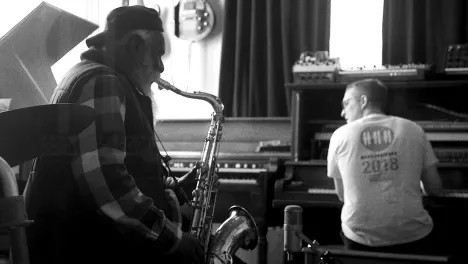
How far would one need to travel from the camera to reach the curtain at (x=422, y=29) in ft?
13.4

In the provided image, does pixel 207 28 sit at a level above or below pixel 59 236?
above

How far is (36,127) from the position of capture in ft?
3.01

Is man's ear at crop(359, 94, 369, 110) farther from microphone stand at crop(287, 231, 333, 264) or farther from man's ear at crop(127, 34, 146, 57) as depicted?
man's ear at crop(127, 34, 146, 57)

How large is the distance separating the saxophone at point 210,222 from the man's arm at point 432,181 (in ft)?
2.99

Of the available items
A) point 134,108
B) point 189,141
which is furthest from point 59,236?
point 189,141

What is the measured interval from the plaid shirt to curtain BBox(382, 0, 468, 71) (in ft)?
9.64

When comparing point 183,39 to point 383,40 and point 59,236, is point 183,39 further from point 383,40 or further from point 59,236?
point 59,236

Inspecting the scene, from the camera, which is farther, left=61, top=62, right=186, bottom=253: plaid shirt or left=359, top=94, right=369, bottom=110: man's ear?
left=359, top=94, right=369, bottom=110: man's ear

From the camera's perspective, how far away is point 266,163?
394 cm

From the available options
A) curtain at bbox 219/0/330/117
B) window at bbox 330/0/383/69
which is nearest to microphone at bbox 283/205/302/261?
curtain at bbox 219/0/330/117

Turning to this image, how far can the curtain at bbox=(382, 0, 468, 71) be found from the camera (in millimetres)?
4098

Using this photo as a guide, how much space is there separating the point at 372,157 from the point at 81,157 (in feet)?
5.42

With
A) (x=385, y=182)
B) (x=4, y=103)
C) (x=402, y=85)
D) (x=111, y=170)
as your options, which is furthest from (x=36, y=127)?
(x=402, y=85)

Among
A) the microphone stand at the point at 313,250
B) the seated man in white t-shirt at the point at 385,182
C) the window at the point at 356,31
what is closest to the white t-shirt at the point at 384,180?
the seated man in white t-shirt at the point at 385,182
